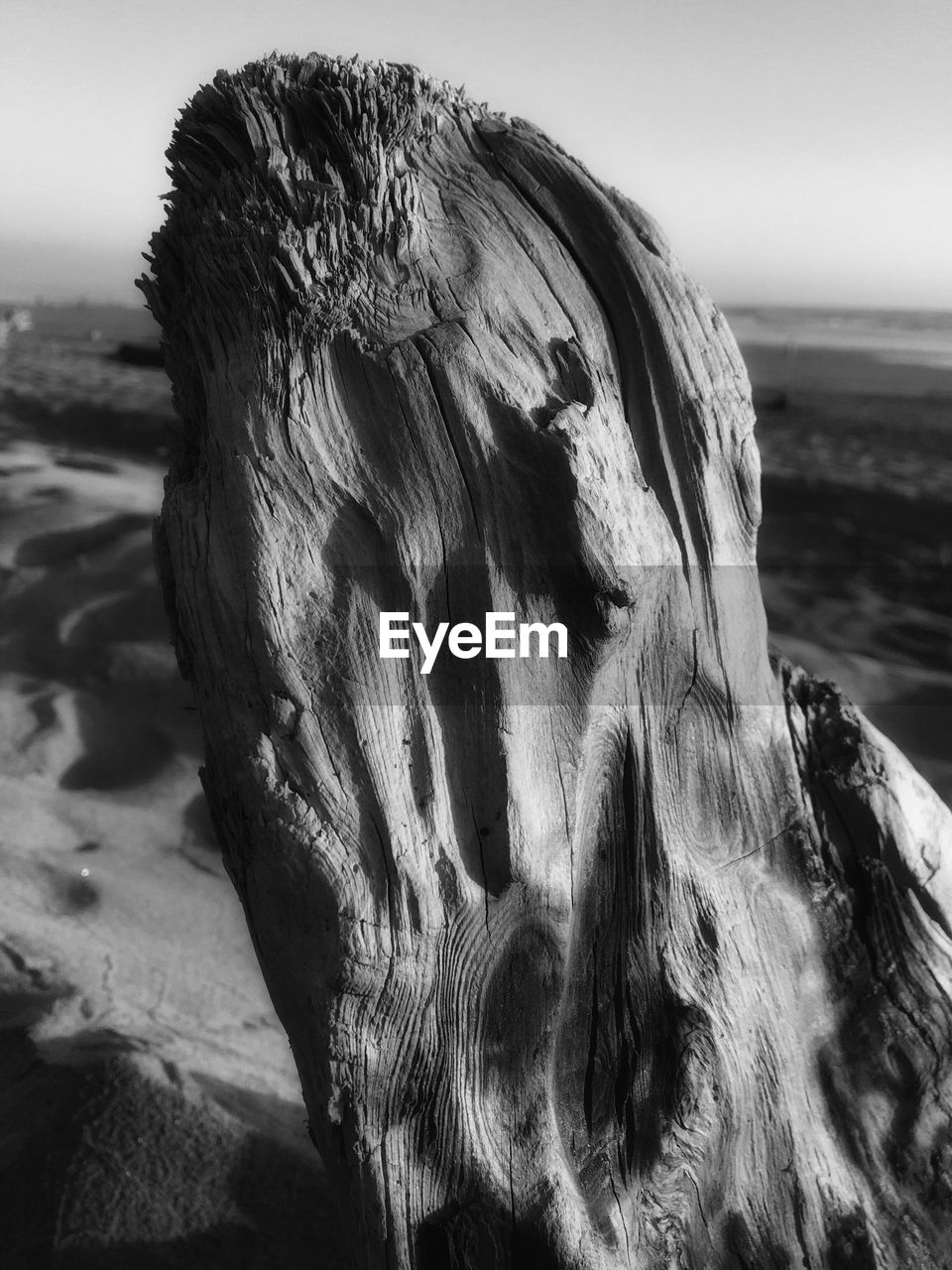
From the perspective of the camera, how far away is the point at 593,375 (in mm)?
1430

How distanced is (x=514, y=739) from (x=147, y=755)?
3.37 m

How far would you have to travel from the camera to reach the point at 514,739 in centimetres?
133

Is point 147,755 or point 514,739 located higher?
point 514,739

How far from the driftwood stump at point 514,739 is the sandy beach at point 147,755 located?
37cm

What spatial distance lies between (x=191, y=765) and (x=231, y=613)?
324cm

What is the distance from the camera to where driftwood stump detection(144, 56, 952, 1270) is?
1.25m

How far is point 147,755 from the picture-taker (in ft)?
14.2

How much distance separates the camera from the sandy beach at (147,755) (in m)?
2.30

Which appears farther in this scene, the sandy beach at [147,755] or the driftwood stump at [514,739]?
the sandy beach at [147,755]

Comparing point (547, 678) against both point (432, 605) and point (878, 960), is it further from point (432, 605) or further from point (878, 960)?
point (878, 960)

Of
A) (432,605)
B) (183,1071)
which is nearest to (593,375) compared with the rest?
(432,605)

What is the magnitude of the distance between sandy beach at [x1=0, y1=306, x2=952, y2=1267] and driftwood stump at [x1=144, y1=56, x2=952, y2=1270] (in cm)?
37

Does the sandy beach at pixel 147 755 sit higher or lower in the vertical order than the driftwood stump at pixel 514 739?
lower

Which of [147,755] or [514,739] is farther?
[147,755]
